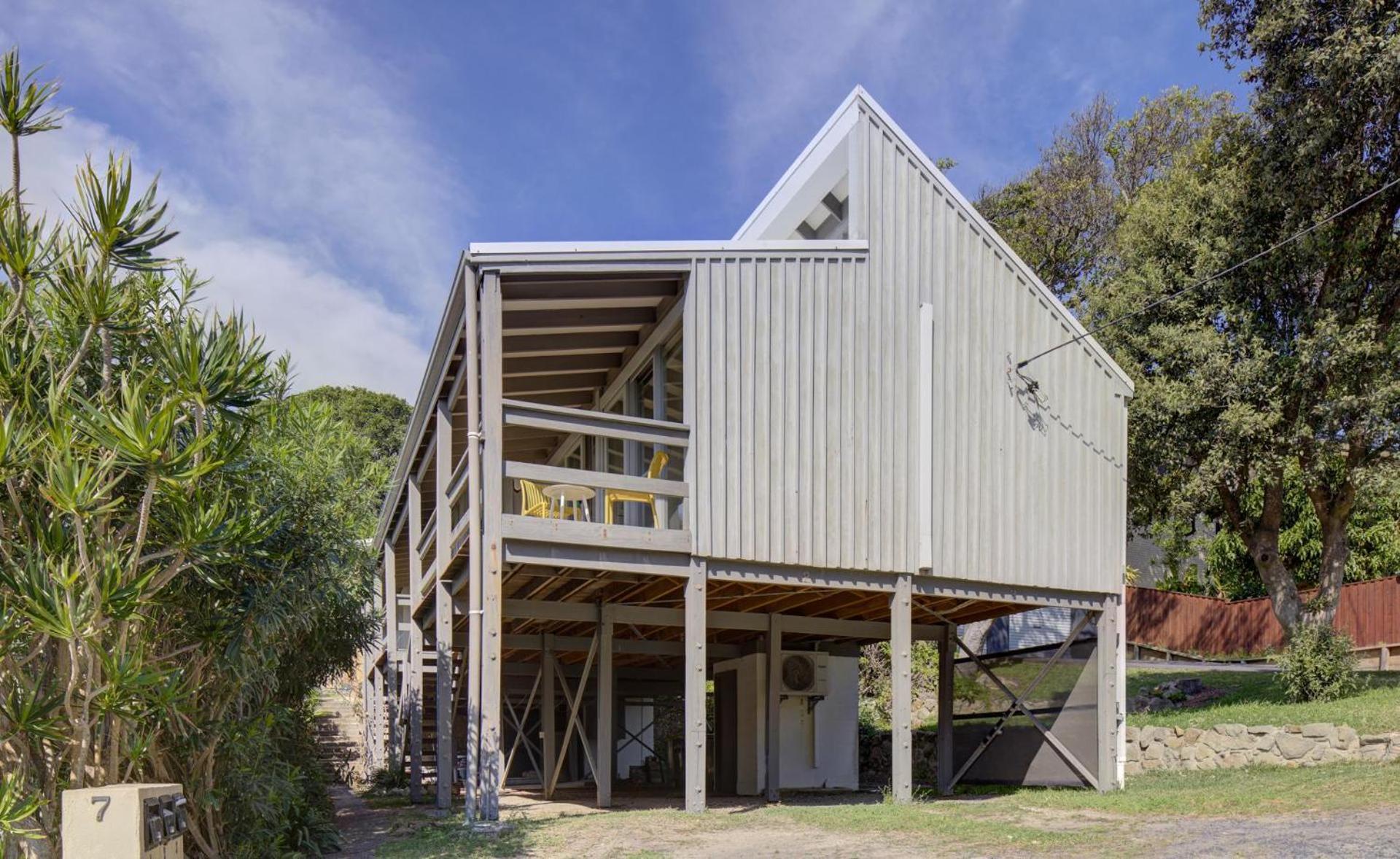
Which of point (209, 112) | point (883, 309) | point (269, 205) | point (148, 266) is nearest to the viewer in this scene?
point (148, 266)

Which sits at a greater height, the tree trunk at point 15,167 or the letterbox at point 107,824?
the tree trunk at point 15,167

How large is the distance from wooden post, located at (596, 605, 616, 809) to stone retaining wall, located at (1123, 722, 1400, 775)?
22.2ft

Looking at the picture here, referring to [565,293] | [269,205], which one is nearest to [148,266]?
[565,293]

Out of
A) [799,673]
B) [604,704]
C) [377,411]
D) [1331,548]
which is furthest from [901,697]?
[377,411]

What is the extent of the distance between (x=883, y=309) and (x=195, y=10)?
809cm

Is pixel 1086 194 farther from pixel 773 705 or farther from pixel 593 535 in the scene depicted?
pixel 593 535

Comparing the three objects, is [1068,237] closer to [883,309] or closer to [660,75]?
[660,75]

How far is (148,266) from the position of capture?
7754 mm

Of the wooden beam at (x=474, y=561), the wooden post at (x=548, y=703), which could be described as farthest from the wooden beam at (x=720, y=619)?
the wooden beam at (x=474, y=561)

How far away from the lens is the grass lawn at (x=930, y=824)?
828cm

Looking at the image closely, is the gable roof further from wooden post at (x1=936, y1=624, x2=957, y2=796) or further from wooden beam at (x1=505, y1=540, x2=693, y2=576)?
wooden beam at (x1=505, y1=540, x2=693, y2=576)

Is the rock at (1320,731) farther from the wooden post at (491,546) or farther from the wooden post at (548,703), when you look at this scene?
the wooden post at (491,546)

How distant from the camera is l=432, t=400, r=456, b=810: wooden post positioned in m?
11.2

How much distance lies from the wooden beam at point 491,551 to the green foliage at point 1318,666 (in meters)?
10.7
